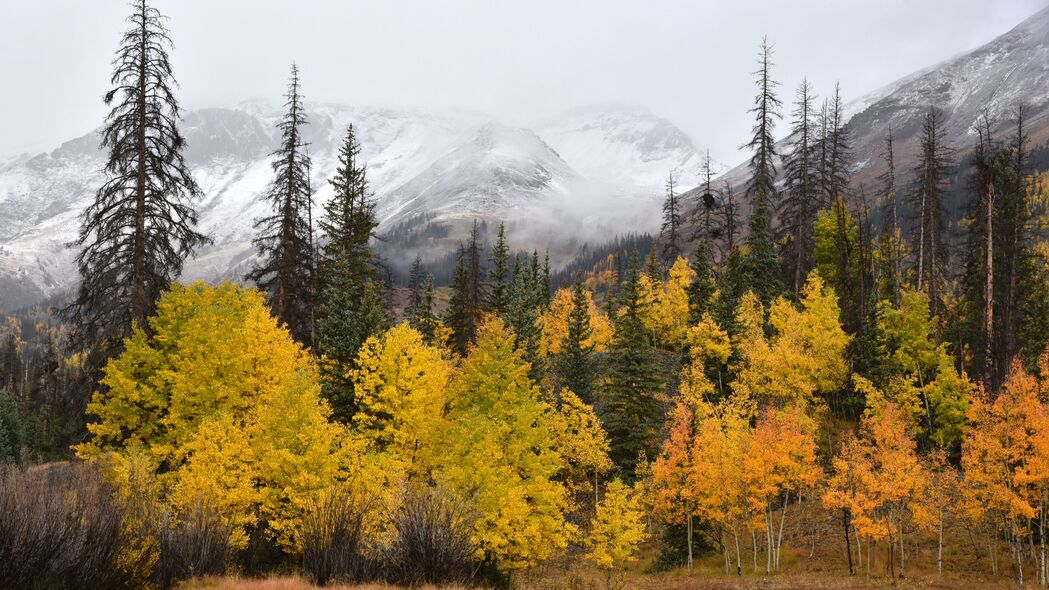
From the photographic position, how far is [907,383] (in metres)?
40.0

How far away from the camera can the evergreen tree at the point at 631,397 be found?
43.2 meters

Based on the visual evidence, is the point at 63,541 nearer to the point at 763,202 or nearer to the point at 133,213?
the point at 133,213

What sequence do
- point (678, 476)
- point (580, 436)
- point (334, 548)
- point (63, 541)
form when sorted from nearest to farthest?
point (63, 541), point (334, 548), point (678, 476), point (580, 436)

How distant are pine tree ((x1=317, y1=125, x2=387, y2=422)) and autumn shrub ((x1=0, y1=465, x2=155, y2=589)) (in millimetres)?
17371

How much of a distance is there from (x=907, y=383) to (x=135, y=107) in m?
43.5

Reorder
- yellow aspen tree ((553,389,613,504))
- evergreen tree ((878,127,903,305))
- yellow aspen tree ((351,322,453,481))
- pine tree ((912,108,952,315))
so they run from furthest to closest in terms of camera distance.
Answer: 1. evergreen tree ((878,127,903,305))
2. pine tree ((912,108,952,315))
3. yellow aspen tree ((553,389,613,504))
4. yellow aspen tree ((351,322,453,481))

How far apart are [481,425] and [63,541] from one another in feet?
58.9

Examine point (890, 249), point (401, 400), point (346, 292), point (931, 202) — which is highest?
point (931, 202)

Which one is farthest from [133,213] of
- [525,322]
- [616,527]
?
[525,322]

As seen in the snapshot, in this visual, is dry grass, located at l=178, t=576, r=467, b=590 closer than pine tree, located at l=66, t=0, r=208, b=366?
Yes

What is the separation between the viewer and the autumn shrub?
486 inches

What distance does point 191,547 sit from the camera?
16.6 metres

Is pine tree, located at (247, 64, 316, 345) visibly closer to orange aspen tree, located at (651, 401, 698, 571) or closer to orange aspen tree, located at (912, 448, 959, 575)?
orange aspen tree, located at (651, 401, 698, 571)

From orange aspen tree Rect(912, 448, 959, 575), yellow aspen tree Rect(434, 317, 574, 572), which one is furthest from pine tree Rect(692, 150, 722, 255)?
yellow aspen tree Rect(434, 317, 574, 572)
